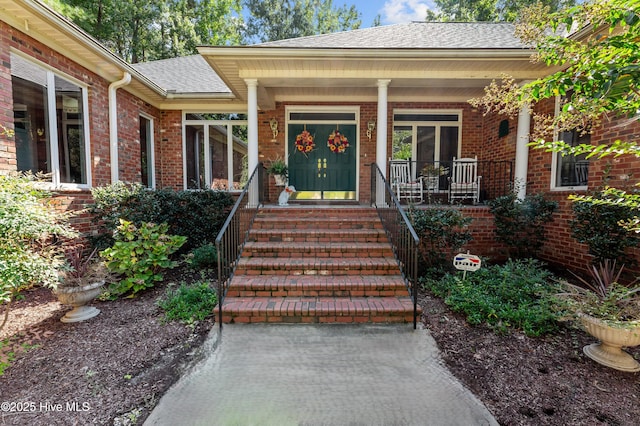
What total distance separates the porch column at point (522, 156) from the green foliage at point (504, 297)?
1930 mm

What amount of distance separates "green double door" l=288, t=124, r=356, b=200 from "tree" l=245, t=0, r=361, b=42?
15242 mm

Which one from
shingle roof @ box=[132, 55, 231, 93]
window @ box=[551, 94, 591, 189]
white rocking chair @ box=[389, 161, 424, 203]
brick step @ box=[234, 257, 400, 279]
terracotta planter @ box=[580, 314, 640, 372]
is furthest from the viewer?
shingle roof @ box=[132, 55, 231, 93]

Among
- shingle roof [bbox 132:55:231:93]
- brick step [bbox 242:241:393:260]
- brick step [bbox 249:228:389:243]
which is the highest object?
shingle roof [bbox 132:55:231:93]

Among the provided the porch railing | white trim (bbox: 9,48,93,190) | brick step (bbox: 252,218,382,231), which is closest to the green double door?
the porch railing

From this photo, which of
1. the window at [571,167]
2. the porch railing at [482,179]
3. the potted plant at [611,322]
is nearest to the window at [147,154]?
the porch railing at [482,179]

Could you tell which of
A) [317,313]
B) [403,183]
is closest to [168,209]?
[317,313]

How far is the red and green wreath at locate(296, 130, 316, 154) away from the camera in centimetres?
740

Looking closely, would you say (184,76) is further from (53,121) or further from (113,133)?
(53,121)

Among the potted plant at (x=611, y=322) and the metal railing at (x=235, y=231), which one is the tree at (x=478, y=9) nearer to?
the metal railing at (x=235, y=231)

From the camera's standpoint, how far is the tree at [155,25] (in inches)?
531

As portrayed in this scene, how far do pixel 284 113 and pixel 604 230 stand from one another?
20.9 ft

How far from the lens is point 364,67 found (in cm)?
552

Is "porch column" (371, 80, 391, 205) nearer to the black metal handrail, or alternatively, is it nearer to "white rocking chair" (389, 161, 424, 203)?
the black metal handrail

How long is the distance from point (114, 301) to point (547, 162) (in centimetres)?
715
